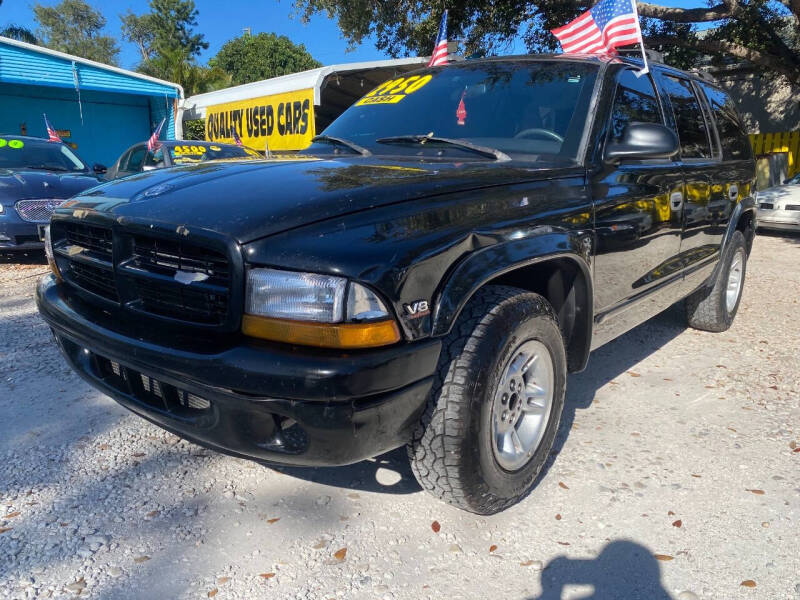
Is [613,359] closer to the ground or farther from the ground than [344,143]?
closer to the ground

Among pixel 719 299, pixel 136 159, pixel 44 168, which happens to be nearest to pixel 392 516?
pixel 719 299

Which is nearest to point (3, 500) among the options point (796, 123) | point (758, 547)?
point (758, 547)

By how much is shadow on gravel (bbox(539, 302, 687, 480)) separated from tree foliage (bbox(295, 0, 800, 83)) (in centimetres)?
907

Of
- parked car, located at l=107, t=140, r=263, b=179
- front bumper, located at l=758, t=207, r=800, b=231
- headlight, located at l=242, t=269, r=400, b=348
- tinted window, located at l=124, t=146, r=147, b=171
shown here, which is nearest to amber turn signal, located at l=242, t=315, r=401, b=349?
headlight, located at l=242, t=269, r=400, b=348

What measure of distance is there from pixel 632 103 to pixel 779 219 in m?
9.44

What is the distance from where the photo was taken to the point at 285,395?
1664mm

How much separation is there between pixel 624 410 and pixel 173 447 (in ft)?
7.96

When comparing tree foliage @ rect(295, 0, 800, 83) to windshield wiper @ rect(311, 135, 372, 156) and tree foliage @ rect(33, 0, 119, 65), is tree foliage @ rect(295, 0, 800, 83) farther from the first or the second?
tree foliage @ rect(33, 0, 119, 65)

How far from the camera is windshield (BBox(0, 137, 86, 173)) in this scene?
7.35 m

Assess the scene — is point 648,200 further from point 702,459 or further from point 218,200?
point 218,200

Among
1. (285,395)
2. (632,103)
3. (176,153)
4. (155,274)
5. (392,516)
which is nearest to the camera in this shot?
(285,395)

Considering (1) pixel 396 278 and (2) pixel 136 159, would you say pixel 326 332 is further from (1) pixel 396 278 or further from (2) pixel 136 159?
(2) pixel 136 159

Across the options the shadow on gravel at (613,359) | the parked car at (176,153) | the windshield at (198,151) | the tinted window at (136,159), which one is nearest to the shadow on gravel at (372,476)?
the shadow on gravel at (613,359)

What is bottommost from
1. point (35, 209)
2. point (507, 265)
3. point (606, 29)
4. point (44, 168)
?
point (35, 209)
